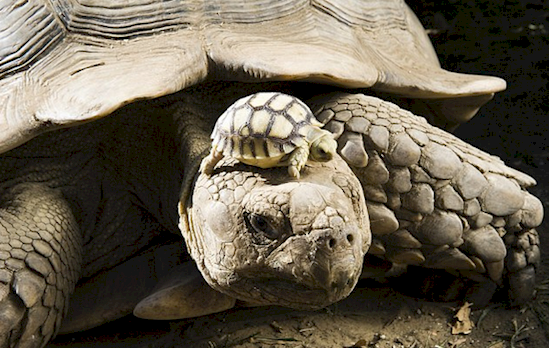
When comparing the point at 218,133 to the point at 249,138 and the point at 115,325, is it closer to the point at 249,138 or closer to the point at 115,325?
the point at 249,138

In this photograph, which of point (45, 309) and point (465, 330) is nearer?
point (45, 309)

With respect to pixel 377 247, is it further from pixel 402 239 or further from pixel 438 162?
pixel 438 162

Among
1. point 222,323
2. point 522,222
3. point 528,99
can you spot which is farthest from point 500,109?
point 222,323

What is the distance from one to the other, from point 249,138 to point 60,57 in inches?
35.1

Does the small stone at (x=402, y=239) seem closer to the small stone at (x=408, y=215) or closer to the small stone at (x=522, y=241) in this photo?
the small stone at (x=408, y=215)

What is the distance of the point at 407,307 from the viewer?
3.15 meters

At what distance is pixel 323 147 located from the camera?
2.24 meters

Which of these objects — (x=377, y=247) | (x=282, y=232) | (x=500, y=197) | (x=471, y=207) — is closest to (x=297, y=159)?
(x=282, y=232)

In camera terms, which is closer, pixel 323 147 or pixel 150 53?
pixel 323 147

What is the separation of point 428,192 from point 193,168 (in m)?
0.86

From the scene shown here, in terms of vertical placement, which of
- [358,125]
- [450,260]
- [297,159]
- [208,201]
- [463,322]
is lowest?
[463,322]

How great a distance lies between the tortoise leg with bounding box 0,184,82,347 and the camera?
255cm

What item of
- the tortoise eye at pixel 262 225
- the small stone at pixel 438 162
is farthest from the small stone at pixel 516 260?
the tortoise eye at pixel 262 225

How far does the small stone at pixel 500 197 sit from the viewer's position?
2947mm
